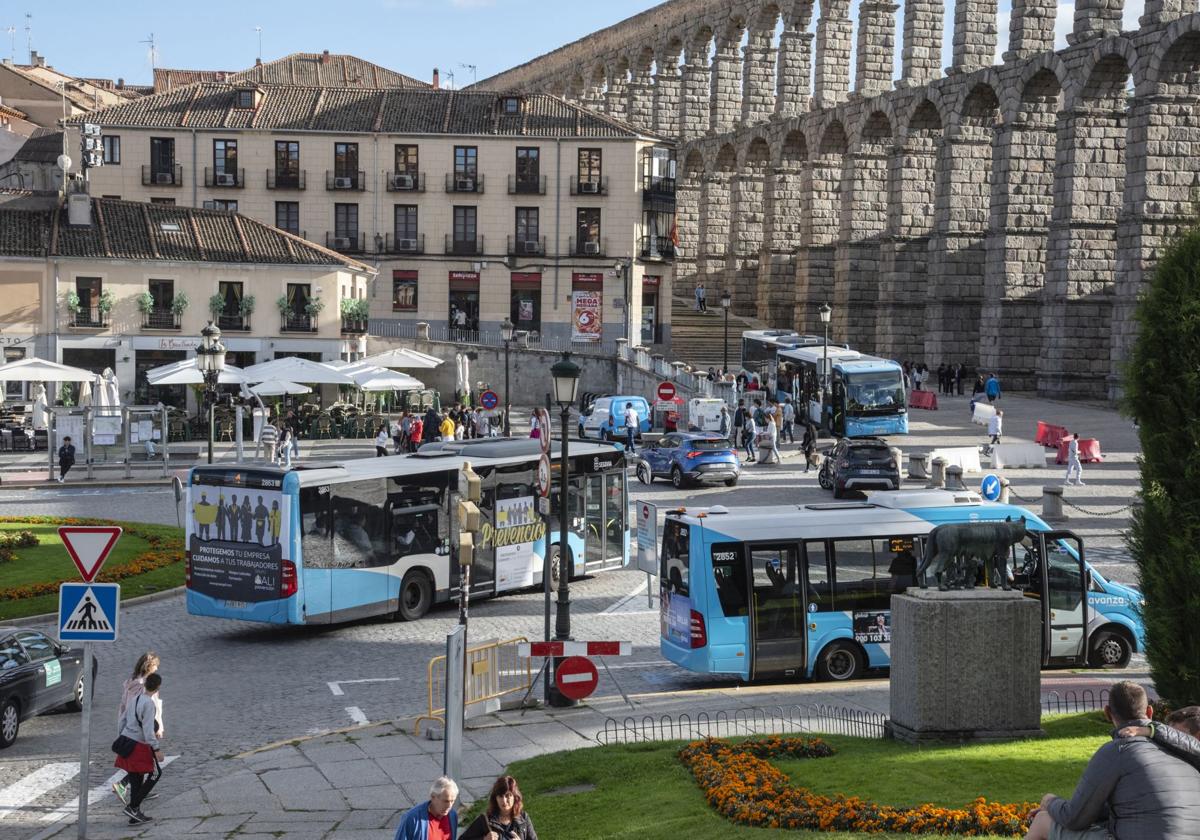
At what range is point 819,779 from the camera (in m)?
12.5

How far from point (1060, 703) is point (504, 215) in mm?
50872

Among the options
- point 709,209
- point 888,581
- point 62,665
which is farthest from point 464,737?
point 709,209

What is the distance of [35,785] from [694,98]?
89417 mm

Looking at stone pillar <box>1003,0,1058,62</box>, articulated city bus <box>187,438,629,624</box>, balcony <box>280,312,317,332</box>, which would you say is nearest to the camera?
articulated city bus <box>187,438,629,624</box>

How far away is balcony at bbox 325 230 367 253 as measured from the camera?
6588 centimetres

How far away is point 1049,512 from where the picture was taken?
3094 cm

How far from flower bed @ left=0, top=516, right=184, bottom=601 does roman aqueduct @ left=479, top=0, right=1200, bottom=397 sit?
1989 cm

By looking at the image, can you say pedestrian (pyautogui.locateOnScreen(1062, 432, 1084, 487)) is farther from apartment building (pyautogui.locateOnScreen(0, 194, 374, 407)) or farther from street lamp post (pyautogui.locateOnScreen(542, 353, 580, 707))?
apartment building (pyautogui.locateOnScreen(0, 194, 374, 407))

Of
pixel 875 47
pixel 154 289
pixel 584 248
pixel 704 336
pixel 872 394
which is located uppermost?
pixel 875 47

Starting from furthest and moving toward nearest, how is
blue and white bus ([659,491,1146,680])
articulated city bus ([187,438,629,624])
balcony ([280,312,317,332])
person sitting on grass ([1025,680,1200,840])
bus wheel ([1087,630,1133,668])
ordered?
balcony ([280,312,317,332]), articulated city bus ([187,438,629,624]), bus wheel ([1087,630,1133,668]), blue and white bus ([659,491,1146,680]), person sitting on grass ([1025,680,1200,840])

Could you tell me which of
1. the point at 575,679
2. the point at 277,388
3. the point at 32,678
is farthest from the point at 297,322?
the point at 575,679

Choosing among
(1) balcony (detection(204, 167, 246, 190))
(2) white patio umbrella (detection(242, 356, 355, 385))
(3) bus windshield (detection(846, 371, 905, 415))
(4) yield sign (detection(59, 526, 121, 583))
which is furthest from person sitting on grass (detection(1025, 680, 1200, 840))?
(1) balcony (detection(204, 167, 246, 190))

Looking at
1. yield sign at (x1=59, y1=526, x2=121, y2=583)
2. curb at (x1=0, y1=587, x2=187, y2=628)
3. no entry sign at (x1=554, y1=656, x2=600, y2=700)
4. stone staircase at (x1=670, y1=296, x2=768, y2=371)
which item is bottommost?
curb at (x1=0, y1=587, x2=187, y2=628)

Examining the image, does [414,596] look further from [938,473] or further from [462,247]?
[462,247]
